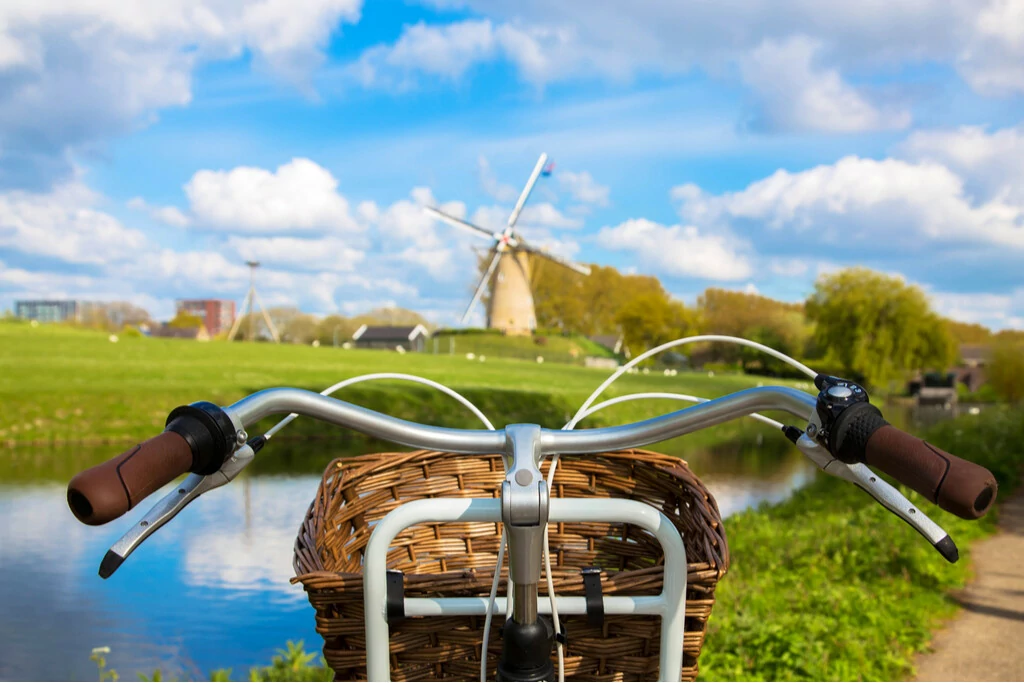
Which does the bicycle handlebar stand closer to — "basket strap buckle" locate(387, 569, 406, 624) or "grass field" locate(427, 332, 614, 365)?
"basket strap buckle" locate(387, 569, 406, 624)

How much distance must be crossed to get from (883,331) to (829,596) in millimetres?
32605

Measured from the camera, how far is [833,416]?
966mm

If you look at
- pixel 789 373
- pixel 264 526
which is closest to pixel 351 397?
pixel 264 526

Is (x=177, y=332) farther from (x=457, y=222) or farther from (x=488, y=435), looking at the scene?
(x=488, y=435)

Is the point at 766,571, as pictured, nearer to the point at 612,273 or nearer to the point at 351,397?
the point at 351,397

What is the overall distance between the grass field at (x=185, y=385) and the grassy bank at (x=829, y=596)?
394 inches

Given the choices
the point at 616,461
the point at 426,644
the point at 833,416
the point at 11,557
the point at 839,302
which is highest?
the point at 839,302

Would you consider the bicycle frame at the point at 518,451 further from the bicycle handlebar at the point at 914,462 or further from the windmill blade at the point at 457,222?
the windmill blade at the point at 457,222

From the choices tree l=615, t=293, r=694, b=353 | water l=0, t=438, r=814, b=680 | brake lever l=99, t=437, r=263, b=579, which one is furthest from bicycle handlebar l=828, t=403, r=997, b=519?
tree l=615, t=293, r=694, b=353

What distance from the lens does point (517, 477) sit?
1046 mm

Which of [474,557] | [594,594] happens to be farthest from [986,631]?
[594,594]

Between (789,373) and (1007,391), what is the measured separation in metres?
31.8

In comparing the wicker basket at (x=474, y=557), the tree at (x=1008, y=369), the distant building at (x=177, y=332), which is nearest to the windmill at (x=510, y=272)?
the tree at (x=1008, y=369)

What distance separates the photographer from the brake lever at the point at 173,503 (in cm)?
101
